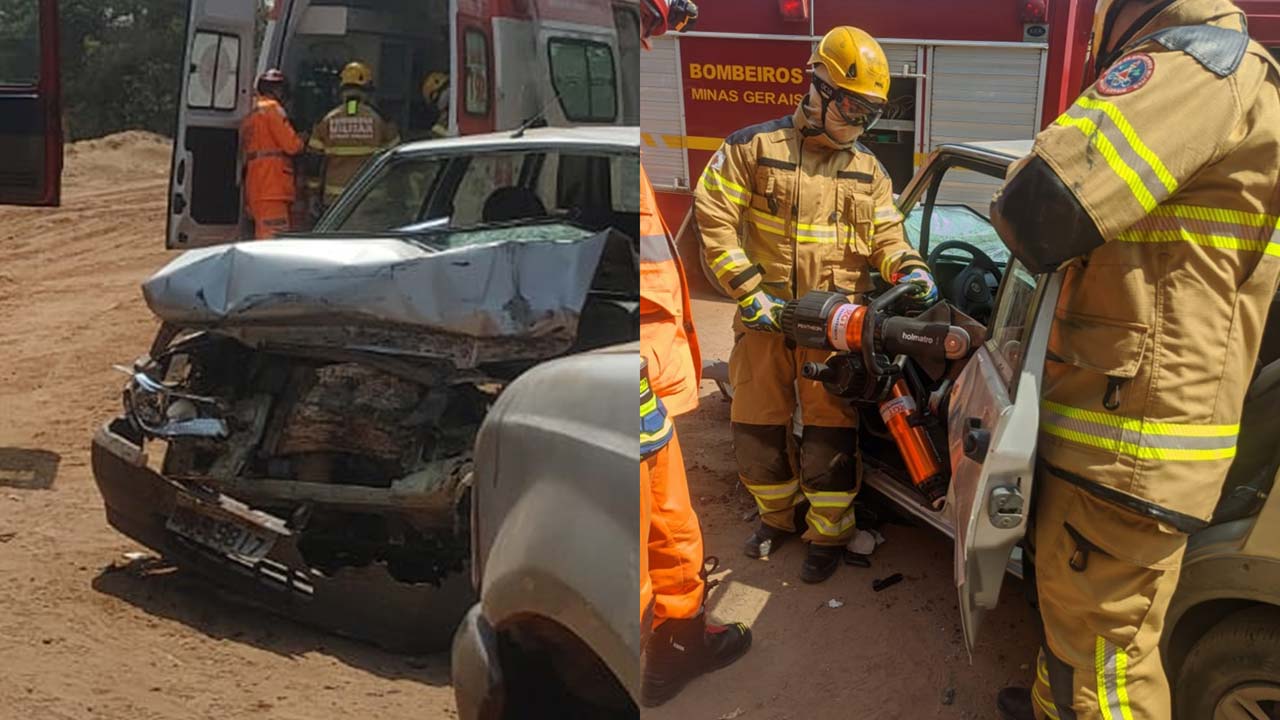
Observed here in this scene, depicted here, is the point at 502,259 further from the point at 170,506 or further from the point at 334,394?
the point at 170,506

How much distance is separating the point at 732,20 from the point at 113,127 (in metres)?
5.12

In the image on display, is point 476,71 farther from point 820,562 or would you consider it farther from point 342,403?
point 820,562

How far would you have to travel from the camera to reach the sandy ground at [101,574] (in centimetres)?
135

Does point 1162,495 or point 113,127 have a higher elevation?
point 113,127

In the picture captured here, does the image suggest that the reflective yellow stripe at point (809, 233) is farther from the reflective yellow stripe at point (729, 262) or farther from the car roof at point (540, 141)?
the car roof at point (540, 141)

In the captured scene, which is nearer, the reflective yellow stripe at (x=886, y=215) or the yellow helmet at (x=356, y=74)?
the yellow helmet at (x=356, y=74)

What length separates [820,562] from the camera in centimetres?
319

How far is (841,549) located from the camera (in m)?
3.27

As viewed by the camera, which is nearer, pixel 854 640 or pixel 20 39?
pixel 20 39

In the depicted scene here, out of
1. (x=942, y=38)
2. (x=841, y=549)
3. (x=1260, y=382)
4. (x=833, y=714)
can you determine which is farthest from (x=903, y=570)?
(x=942, y=38)

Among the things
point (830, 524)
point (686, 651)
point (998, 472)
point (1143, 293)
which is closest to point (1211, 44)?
point (1143, 293)

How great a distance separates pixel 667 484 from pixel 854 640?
131cm

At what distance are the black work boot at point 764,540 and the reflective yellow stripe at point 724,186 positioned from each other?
0.98 m

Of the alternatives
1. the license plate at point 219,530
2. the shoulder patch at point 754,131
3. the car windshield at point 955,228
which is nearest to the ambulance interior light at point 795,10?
the car windshield at point 955,228
